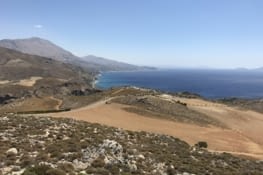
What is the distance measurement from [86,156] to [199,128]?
38401 millimetres

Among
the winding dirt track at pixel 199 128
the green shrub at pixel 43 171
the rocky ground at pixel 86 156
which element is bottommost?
the winding dirt track at pixel 199 128

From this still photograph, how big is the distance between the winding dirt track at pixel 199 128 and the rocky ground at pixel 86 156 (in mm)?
16275

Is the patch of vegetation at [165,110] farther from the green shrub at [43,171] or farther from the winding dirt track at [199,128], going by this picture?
the green shrub at [43,171]

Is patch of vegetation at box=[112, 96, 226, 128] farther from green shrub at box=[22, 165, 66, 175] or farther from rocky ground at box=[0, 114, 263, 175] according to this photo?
green shrub at box=[22, 165, 66, 175]

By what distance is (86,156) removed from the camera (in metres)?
21.6

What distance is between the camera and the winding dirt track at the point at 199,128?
4666cm

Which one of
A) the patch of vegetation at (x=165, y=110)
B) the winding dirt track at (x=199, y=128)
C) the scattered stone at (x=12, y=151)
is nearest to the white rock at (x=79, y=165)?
the scattered stone at (x=12, y=151)

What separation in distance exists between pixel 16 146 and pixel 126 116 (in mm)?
37403

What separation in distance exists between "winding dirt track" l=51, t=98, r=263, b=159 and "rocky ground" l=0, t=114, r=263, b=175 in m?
16.3

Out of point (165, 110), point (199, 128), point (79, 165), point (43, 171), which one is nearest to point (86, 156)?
point (79, 165)

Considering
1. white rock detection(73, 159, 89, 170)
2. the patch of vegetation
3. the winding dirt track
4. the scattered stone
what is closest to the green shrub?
white rock detection(73, 159, 89, 170)

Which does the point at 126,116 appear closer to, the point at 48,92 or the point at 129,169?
the point at 129,169

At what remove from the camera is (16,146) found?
23.2 meters

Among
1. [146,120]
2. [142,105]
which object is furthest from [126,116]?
[142,105]
